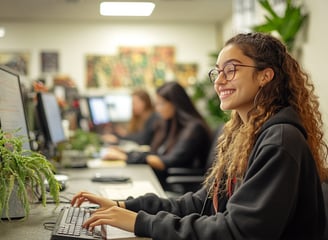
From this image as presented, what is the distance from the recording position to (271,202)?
3.44 feet

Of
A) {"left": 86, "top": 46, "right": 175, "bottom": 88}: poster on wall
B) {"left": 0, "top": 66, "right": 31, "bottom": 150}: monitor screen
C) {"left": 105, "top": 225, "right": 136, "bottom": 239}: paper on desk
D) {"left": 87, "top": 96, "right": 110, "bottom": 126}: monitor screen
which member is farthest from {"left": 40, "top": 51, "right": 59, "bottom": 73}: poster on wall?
{"left": 105, "top": 225, "right": 136, "bottom": 239}: paper on desk

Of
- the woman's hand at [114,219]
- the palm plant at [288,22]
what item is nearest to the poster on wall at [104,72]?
the palm plant at [288,22]

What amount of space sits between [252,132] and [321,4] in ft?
5.89

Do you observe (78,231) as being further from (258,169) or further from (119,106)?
(119,106)

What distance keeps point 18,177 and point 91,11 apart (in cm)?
399

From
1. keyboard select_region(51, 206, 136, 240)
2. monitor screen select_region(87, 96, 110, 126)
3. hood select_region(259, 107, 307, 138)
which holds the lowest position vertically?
keyboard select_region(51, 206, 136, 240)

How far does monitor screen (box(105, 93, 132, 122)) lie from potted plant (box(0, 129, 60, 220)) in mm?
4843

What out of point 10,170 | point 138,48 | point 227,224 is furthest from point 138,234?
point 138,48

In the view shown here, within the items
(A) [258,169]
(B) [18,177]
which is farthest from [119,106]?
(A) [258,169]

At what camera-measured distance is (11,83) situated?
1.68 m

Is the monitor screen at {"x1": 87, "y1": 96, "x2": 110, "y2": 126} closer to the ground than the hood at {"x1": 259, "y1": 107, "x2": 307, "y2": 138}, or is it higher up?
closer to the ground

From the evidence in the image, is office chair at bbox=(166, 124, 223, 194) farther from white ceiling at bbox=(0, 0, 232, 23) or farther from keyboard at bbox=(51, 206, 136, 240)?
white ceiling at bbox=(0, 0, 232, 23)

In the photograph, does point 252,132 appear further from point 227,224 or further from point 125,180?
point 125,180

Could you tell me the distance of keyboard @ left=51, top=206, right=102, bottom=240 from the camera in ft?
3.78
